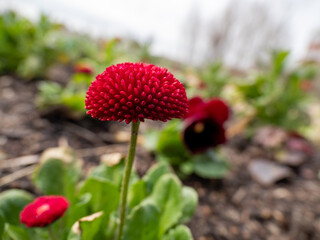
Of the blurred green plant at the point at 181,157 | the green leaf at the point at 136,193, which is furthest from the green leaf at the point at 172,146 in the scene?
the green leaf at the point at 136,193

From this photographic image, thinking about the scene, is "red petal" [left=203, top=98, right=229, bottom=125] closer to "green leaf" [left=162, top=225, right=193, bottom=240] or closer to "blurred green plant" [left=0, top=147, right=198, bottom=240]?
"blurred green plant" [left=0, top=147, right=198, bottom=240]

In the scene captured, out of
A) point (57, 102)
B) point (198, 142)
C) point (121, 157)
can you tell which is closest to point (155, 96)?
point (121, 157)

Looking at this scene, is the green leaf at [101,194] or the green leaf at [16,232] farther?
the green leaf at [101,194]

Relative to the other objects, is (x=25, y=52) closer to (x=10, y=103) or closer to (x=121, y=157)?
(x=10, y=103)

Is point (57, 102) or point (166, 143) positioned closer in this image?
point (166, 143)

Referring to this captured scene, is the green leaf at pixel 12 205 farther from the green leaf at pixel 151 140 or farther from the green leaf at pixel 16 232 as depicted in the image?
the green leaf at pixel 151 140

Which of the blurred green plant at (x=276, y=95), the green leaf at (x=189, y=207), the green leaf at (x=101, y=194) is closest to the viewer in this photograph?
the green leaf at (x=101, y=194)
